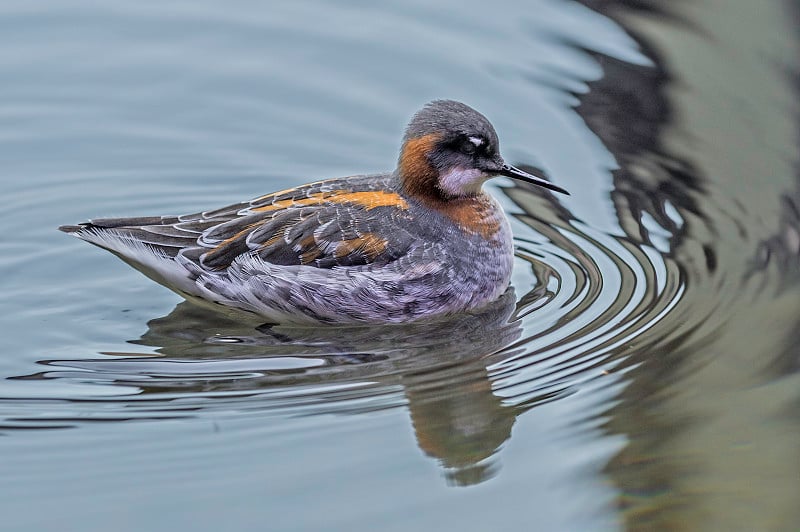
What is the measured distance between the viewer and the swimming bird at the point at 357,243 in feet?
24.5

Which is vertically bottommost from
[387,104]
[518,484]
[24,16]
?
[518,484]

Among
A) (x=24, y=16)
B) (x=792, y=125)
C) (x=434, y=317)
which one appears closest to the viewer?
(x=434, y=317)

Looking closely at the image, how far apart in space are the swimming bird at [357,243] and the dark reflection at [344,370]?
176mm

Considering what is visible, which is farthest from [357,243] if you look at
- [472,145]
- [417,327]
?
Result: [472,145]

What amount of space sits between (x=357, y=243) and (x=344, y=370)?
38.7 inches

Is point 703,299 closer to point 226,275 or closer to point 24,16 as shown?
point 226,275

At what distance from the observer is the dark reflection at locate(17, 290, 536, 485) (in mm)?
6113

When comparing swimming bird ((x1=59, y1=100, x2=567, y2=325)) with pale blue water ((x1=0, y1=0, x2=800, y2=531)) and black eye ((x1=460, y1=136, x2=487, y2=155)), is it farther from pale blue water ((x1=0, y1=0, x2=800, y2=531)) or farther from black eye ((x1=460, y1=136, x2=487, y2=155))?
pale blue water ((x1=0, y1=0, x2=800, y2=531))

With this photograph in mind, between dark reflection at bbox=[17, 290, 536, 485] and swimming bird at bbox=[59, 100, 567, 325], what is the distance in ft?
0.58

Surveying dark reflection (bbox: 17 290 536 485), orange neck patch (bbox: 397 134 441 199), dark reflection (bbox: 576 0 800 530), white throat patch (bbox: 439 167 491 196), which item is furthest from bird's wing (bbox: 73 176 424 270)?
dark reflection (bbox: 576 0 800 530)

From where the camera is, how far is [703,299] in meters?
7.12

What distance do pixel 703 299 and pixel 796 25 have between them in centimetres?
381

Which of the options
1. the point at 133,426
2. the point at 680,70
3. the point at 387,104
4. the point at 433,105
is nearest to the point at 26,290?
the point at 133,426

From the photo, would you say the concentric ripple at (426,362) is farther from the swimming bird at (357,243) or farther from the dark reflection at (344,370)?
the swimming bird at (357,243)
